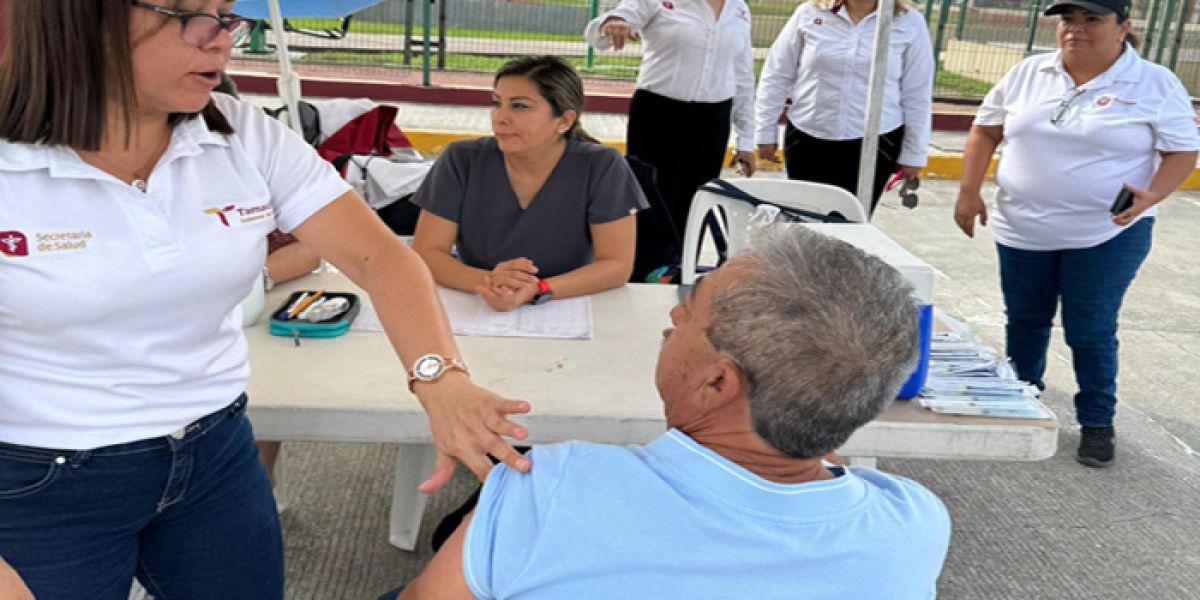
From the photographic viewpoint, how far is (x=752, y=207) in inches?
133

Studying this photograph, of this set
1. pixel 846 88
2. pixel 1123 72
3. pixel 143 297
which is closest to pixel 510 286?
pixel 143 297

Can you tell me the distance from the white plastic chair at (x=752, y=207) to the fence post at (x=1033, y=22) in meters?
9.65

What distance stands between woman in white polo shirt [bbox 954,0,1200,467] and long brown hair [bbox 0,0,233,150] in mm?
2927

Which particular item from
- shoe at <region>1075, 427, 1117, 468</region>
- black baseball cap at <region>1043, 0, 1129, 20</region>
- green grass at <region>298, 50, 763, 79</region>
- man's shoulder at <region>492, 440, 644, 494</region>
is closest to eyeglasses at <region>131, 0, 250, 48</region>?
man's shoulder at <region>492, 440, 644, 494</region>

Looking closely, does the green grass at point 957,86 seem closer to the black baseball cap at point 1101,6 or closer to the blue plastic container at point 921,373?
the black baseball cap at point 1101,6

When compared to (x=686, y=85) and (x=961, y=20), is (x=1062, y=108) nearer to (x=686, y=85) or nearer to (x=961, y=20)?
(x=686, y=85)

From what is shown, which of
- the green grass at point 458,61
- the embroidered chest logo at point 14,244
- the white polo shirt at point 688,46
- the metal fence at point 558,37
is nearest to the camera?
the embroidered chest logo at point 14,244

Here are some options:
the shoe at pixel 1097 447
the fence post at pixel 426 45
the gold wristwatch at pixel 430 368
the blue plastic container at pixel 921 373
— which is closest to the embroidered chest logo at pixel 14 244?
the gold wristwatch at pixel 430 368

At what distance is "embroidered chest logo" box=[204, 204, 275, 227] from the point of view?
1370 mm

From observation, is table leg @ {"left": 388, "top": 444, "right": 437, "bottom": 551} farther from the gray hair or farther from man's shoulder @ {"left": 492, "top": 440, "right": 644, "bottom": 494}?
the gray hair

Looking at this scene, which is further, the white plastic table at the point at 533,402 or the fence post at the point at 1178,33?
the fence post at the point at 1178,33

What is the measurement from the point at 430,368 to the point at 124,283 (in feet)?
1.31

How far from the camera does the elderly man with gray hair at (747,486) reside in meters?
1.10

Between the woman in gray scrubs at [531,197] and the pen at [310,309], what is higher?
the woman in gray scrubs at [531,197]
